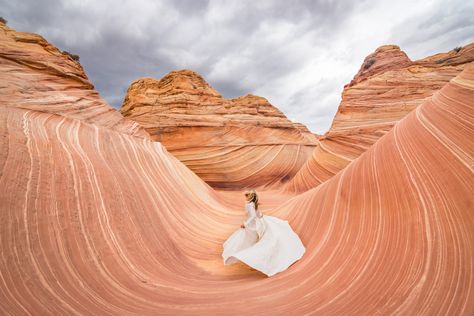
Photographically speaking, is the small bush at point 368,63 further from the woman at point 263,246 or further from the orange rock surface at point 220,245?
the woman at point 263,246

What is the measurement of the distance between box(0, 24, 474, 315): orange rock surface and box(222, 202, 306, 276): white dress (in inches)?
5.3

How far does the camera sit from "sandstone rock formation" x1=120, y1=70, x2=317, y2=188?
336 inches

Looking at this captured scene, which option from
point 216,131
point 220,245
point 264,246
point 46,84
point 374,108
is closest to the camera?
point 264,246

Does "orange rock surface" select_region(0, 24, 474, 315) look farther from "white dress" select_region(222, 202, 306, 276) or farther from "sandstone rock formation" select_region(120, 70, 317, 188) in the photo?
"sandstone rock formation" select_region(120, 70, 317, 188)

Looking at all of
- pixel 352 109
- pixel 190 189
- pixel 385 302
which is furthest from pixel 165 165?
pixel 352 109

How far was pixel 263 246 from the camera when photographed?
2.46 meters

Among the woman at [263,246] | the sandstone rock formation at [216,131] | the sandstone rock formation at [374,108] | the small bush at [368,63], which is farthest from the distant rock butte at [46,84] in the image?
the small bush at [368,63]

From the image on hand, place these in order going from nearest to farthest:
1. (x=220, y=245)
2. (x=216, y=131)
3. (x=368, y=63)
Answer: (x=220, y=245) → (x=216, y=131) → (x=368, y=63)

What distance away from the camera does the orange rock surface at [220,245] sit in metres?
1.43

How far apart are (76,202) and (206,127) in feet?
22.4

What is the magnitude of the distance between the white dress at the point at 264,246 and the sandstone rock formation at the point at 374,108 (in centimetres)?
449

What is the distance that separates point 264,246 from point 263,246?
0.04 ft

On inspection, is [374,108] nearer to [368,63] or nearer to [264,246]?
[368,63]

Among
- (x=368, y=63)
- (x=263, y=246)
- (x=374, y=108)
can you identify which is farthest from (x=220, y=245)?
(x=368, y=63)
